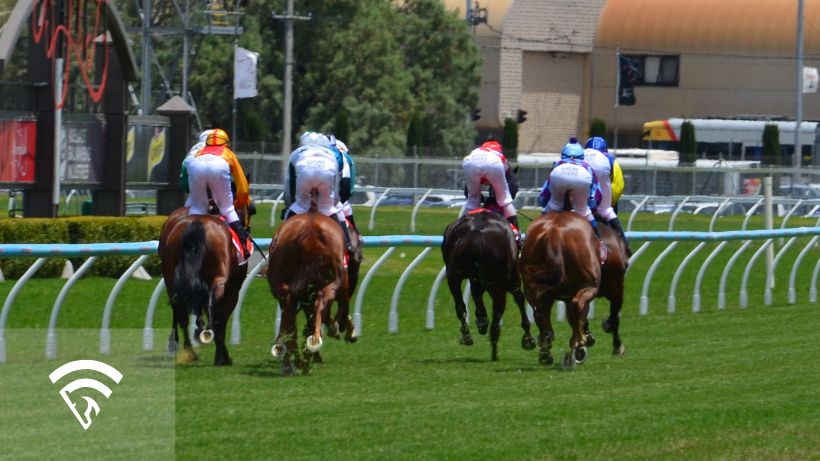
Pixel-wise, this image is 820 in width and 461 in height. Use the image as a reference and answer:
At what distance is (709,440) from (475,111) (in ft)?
149

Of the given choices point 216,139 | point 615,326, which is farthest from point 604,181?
point 216,139

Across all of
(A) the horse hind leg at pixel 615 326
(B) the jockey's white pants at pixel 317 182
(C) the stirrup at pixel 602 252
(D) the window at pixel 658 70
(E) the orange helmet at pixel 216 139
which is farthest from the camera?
(D) the window at pixel 658 70

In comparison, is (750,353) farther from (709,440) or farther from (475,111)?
(475,111)

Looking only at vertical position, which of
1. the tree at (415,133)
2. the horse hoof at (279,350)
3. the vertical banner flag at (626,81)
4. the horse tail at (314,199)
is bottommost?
the horse hoof at (279,350)

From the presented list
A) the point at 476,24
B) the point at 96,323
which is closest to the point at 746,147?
the point at 476,24

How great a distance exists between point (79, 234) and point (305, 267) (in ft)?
29.8

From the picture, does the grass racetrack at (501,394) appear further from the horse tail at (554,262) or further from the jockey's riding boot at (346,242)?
the jockey's riding boot at (346,242)

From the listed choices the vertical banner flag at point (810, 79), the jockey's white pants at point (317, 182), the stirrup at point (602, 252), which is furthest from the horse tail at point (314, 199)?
the vertical banner flag at point (810, 79)

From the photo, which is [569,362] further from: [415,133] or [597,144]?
[415,133]

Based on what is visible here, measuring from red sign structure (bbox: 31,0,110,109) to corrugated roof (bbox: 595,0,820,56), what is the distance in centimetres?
3874

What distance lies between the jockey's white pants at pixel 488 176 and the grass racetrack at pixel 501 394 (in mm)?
1130

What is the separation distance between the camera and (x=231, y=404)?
7.98m

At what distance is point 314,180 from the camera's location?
32.9 ft

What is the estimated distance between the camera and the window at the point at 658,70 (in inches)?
2275
